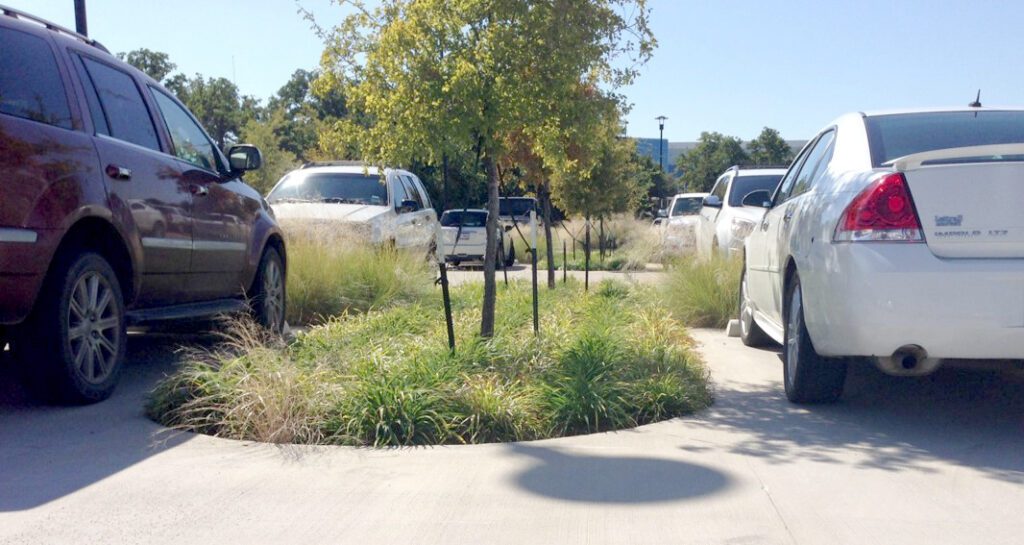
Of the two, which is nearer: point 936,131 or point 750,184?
point 936,131

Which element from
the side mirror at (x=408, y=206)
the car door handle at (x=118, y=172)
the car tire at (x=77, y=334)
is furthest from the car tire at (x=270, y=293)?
the side mirror at (x=408, y=206)

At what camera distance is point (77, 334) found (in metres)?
5.63

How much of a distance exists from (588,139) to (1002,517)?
4.07 metres

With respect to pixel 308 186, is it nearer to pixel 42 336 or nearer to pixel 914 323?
pixel 42 336

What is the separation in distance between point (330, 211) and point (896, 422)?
331 inches

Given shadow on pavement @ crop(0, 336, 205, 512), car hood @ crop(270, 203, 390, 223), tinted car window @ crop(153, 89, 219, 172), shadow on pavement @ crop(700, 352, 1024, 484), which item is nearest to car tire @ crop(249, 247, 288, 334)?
tinted car window @ crop(153, 89, 219, 172)

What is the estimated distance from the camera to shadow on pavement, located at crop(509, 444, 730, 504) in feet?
14.7

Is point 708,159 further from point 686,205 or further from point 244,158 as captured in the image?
point 244,158

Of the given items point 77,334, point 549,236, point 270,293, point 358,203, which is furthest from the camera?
point 549,236

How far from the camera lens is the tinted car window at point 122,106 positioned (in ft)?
21.0

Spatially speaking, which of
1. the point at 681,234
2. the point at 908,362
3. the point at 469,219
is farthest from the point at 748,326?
the point at 469,219

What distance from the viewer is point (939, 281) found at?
16.3ft

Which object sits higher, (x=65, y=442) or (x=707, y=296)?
(x=707, y=296)

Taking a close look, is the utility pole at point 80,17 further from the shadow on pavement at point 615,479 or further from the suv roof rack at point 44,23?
the shadow on pavement at point 615,479
